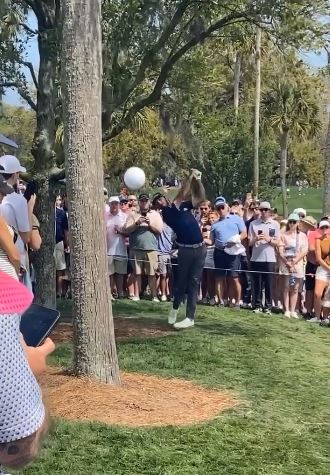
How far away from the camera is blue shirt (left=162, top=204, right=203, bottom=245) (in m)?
10.9

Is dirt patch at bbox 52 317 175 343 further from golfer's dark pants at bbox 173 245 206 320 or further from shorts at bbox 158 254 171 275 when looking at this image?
shorts at bbox 158 254 171 275

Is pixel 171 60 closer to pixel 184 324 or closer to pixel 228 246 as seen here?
pixel 184 324

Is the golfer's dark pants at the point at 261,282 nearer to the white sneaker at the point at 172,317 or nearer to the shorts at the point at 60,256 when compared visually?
the white sneaker at the point at 172,317

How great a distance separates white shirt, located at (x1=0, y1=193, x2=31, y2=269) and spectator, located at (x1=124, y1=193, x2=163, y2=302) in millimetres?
6763

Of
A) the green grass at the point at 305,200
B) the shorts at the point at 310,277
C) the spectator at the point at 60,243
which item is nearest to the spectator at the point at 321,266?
the shorts at the point at 310,277

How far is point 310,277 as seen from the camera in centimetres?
1369

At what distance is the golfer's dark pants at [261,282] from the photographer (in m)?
13.7

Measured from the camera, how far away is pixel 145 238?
13938mm

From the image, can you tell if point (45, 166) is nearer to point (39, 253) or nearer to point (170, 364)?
point (39, 253)

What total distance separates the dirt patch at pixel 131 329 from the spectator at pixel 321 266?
319 cm

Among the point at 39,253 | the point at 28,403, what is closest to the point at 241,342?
the point at 39,253

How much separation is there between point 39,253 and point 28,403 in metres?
9.07

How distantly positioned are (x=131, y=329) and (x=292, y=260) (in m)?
3.91

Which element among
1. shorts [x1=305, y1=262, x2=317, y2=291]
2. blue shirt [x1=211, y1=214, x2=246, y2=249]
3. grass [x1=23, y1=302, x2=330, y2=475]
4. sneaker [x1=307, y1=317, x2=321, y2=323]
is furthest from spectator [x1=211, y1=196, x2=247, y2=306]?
grass [x1=23, y1=302, x2=330, y2=475]
